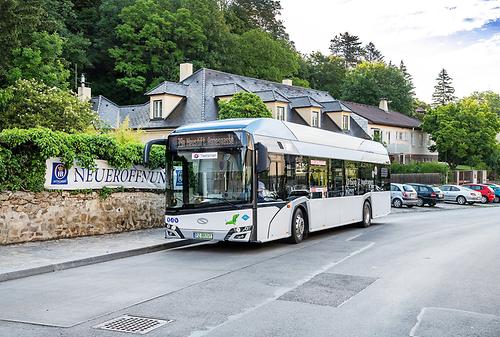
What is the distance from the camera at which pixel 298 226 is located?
1529 centimetres

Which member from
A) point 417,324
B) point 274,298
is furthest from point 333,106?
point 417,324

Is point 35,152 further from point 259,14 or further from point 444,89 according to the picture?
point 444,89

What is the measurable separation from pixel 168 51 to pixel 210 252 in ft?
155

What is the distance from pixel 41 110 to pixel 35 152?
13815 millimetres

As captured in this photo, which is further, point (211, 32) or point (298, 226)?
point (211, 32)

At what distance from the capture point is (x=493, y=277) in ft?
33.8

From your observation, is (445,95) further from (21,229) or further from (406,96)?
(21,229)

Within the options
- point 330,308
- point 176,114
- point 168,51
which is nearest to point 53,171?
point 330,308

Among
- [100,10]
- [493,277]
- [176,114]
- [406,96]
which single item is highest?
[100,10]

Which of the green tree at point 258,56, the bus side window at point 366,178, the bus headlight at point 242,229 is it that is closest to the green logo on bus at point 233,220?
the bus headlight at point 242,229

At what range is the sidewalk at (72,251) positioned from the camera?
35.7 feet

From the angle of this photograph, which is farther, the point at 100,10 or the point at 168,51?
the point at 100,10

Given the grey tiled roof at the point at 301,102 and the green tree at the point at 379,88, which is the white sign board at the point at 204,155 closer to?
the grey tiled roof at the point at 301,102

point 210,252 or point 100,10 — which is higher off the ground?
point 100,10
